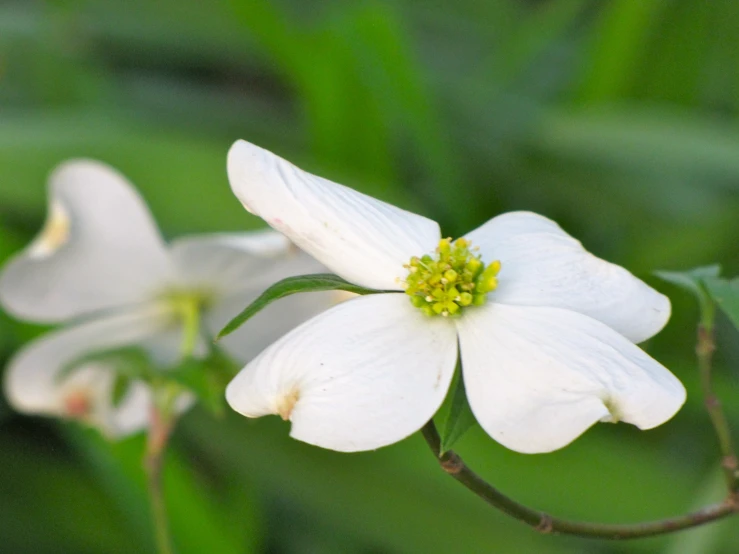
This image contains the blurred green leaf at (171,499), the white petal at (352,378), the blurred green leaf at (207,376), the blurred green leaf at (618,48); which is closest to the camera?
the white petal at (352,378)

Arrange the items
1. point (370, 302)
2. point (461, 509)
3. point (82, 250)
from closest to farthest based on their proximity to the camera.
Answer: point (370, 302)
point (82, 250)
point (461, 509)

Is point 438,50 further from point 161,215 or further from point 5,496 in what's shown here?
point 5,496

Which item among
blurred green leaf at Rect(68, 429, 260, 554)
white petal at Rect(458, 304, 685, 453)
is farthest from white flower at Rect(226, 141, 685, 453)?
blurred green leaf at Rect(68, 429, 260, 554)

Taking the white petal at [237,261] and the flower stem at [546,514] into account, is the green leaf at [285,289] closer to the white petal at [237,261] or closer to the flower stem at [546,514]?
the flower stem at [546,514]

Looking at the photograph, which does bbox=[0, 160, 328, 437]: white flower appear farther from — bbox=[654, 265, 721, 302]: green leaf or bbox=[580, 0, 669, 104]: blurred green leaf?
bbox=[580, 0, 669, 104]: blurred green leaf

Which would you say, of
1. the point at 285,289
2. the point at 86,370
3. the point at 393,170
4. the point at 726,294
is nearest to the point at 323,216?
the point at 285,289

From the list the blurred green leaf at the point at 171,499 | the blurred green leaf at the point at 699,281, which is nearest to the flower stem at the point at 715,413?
the blurred green leaf at the point at 699,281

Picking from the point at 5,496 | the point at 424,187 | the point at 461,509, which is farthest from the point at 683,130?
the point at 5,496
